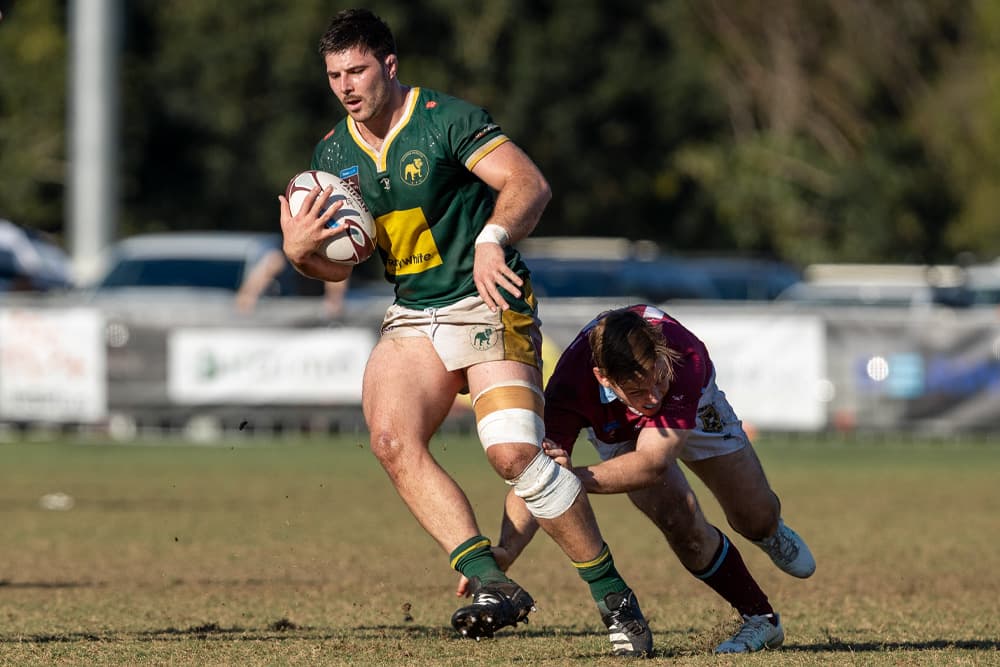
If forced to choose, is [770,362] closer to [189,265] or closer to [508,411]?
[189,265]

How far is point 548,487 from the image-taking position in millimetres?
6332

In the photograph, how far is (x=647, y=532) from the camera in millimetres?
12078

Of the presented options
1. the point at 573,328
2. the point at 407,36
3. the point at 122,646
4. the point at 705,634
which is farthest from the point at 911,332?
the point at 407,36

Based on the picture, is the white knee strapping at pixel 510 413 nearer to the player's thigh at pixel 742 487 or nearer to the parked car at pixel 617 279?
the player's thigh at pixel 742 487

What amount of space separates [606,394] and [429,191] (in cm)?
95

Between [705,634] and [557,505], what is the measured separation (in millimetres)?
1321

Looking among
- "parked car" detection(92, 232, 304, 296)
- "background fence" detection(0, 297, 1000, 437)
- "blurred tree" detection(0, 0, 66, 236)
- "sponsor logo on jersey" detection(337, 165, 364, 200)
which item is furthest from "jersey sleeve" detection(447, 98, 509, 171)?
"blurred tree" detection(0, 0, 66, 236)

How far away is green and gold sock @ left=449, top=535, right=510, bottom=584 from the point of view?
21.2ft

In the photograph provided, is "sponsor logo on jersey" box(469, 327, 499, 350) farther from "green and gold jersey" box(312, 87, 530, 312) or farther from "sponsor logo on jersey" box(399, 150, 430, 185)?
"sponsor logo on jersey" box(399, 150, 430, 185)

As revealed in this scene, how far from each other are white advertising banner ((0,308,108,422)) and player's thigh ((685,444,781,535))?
13.1 m

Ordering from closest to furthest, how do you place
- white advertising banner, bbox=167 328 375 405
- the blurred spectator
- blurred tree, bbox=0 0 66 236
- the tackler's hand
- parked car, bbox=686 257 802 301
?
the tackler's hand, the blurred spectator, white advertising banner, bbox=167 328 375 405, parked car, bbox=686 257 802 301, blurred tree, bbox=0 0 66 236

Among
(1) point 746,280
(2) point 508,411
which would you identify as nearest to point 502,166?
(2) point 508,411

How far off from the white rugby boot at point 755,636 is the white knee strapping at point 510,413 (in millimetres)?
1085

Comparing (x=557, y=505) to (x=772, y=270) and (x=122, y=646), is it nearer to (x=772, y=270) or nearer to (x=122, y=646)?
(x=122, y=646)
